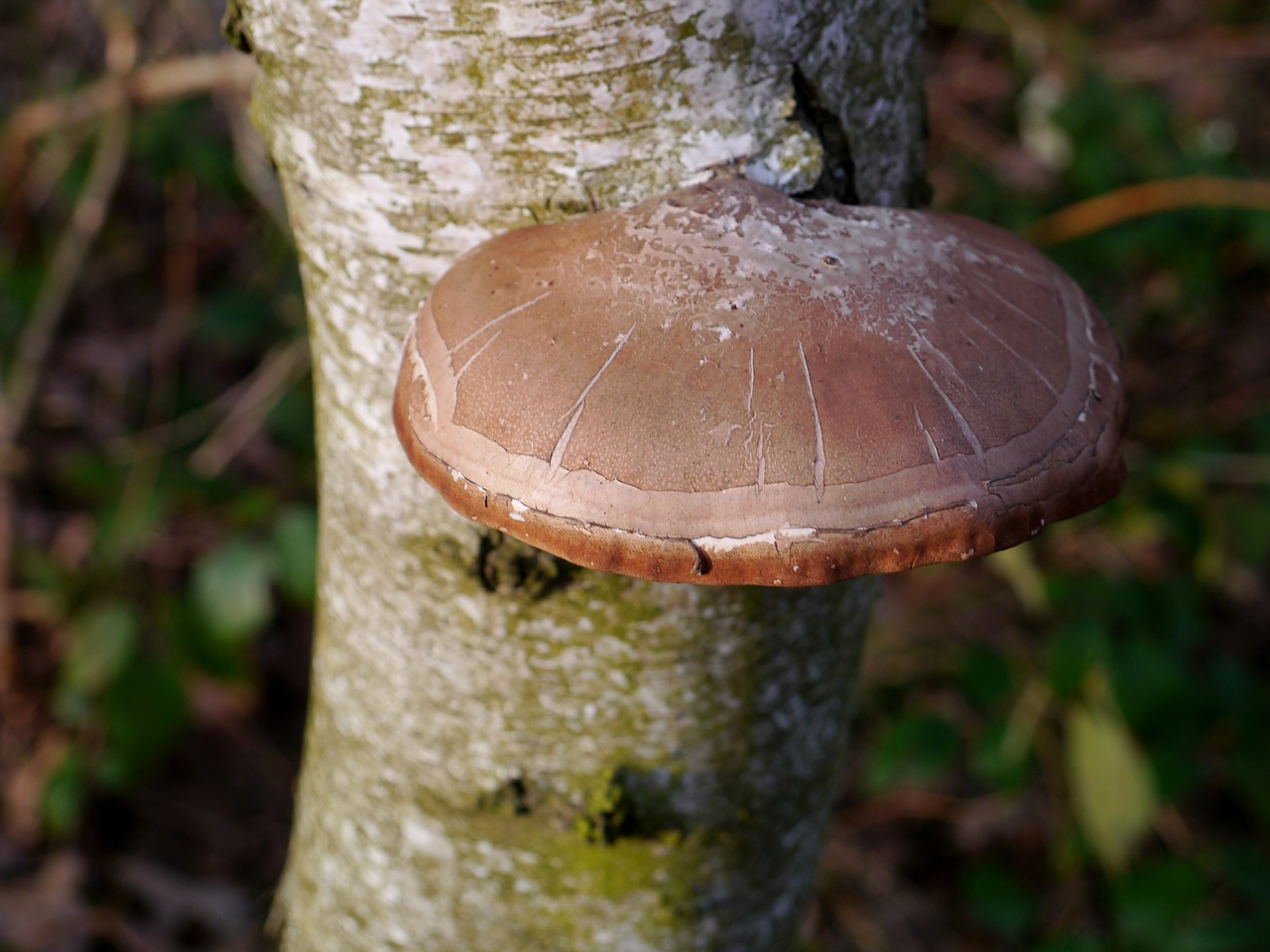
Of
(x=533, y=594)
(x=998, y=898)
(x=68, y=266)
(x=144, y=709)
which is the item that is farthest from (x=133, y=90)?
(x=998, y=898)

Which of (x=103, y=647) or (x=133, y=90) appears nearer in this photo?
(x=103, y=647)

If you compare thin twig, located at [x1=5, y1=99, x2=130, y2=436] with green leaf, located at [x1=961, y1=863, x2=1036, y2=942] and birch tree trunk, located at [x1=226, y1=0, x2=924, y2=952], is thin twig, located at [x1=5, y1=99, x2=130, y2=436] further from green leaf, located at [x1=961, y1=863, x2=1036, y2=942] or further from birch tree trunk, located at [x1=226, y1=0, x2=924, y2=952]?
green leaf, located at [x1=961, y1=863, x2=1036, y2=942]

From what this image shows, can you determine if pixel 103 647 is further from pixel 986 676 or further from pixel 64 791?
pixel 986 676

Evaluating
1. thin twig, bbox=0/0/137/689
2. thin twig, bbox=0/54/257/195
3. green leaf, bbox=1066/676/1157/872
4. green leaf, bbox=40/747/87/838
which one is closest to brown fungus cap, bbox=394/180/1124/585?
thin twig, bbox=0/54/257/195

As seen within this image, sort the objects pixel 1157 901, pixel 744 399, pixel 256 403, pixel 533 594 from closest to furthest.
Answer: pixel 744 399 → pixel 533 594 → pixel 1157 901 → pixel 256 403

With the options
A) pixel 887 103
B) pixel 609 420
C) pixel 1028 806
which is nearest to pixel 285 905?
pixel 609 420

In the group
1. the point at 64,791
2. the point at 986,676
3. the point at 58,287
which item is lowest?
the point at 64,791
